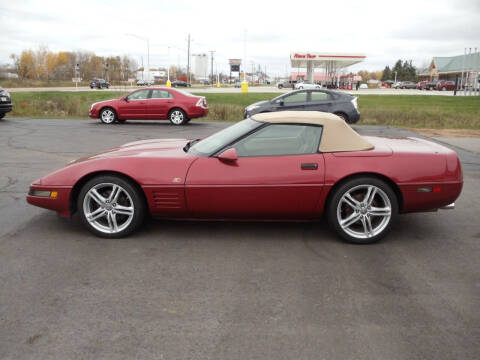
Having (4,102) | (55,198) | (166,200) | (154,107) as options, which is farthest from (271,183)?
(4,102)

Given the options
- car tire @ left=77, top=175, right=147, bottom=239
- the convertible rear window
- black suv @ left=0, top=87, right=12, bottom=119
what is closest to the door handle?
the convertible rear window

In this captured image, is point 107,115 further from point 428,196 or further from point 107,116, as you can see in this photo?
point 428,196

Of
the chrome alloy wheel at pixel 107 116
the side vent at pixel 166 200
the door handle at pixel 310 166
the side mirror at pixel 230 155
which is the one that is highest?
the side mirror at pixel 230 155

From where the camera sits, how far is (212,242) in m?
4.43

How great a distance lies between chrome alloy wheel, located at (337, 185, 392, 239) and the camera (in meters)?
4.31

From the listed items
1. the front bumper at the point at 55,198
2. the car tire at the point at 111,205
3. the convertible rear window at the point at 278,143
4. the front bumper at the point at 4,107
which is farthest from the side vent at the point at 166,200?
the front bumper at the point at 4,107

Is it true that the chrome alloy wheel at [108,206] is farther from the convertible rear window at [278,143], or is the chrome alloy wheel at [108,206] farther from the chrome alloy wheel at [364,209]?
the chrome alloy wheel at [364,209]

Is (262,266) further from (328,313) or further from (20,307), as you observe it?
(20,307)

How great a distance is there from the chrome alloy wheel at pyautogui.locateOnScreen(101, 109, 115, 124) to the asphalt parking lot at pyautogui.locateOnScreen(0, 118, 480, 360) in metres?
12.2

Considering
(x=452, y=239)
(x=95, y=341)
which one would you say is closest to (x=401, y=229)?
(x=452, y=239)

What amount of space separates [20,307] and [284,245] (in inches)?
90.8

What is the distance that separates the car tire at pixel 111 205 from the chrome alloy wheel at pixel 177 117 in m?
12.6

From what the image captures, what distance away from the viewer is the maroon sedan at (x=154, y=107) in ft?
55.2

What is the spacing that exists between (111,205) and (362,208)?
7.89 feet
